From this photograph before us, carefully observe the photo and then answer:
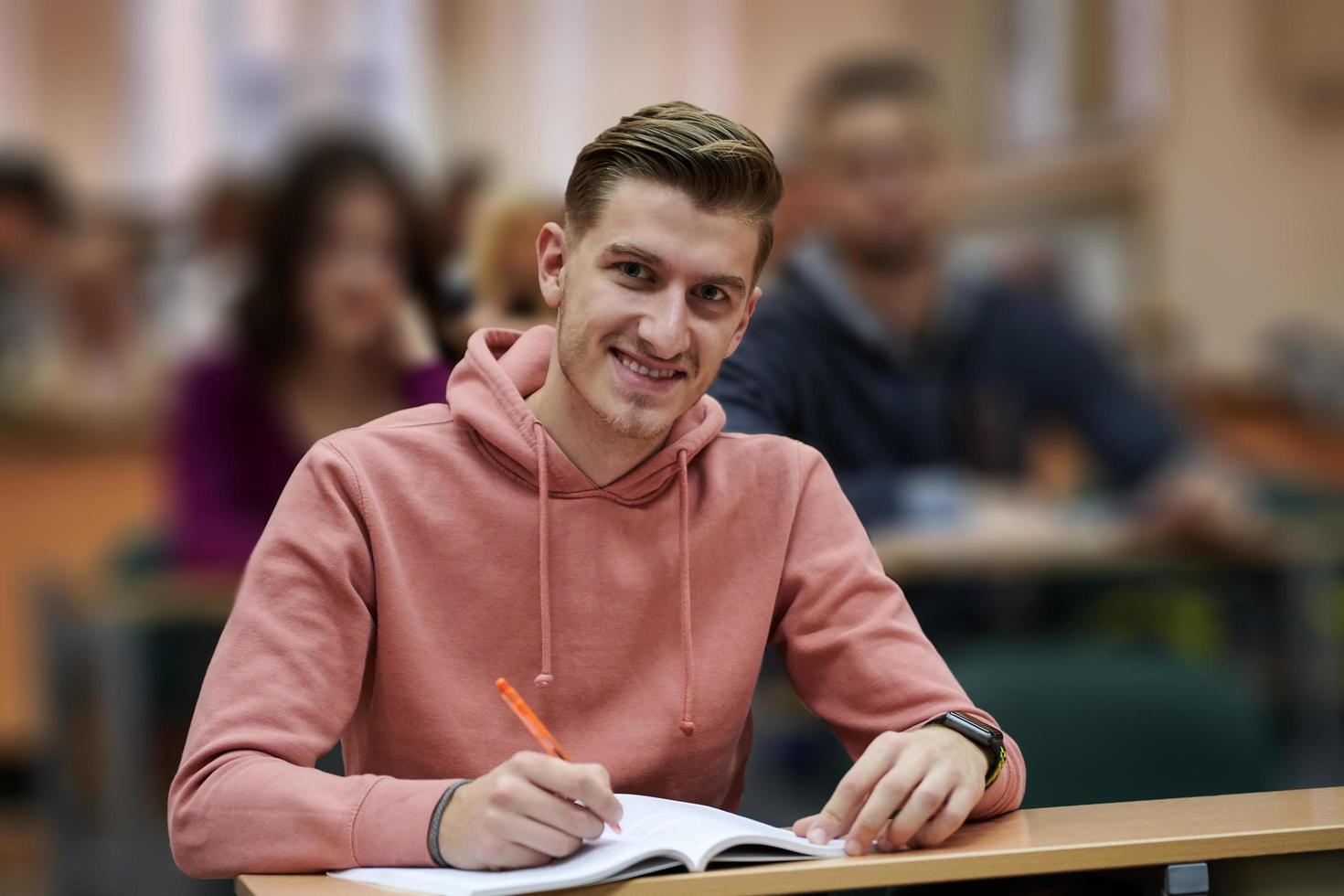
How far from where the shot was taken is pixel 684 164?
85 centimetres

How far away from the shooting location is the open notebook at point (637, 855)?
764 millimetres

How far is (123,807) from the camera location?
8.91 ft

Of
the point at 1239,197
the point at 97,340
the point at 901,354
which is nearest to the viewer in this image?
the point at 901,354

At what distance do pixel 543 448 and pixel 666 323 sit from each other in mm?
109

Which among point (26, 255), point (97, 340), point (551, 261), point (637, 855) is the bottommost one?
point (97, 340)

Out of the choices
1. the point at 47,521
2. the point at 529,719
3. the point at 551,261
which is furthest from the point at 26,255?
the point at 529,719

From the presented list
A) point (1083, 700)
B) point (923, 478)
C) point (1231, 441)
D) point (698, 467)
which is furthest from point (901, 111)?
point (1231, 441)

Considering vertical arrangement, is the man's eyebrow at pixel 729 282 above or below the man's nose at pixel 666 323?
above

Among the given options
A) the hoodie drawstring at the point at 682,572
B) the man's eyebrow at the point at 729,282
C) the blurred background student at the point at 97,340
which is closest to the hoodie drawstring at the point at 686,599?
the hoodie drawstring at the point at 682,572

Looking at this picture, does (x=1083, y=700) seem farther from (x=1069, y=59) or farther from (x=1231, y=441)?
(x=1069, y=59)

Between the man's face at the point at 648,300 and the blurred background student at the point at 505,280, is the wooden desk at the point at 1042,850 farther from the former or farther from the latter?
the blurred background student at the point at 505,280

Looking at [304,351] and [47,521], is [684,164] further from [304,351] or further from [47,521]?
[47,521]

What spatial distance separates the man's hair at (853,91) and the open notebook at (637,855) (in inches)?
46.9

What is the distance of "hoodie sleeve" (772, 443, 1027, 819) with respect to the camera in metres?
0.94
